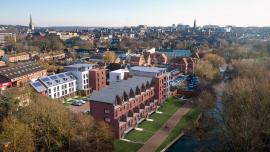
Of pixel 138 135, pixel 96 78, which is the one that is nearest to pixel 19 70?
pixel 96 78

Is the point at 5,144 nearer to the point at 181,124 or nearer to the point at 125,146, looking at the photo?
the point at 125,146

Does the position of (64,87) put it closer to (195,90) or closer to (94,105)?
(94,105)

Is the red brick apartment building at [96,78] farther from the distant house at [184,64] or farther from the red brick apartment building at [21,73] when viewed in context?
the distant house at [184,64]

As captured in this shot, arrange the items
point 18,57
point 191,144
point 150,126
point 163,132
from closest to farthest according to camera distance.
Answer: point 191,144, point 163,132, point 150,126, point 18,57

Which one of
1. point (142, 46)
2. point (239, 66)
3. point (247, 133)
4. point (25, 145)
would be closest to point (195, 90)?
point (239, 66)

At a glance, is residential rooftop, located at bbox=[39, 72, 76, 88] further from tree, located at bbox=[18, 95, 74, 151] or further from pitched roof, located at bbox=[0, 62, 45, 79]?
tree, located at bbox=[18, 95, 74, 151]

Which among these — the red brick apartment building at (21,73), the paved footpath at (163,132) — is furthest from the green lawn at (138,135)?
the red brick apartment building at (21,73)

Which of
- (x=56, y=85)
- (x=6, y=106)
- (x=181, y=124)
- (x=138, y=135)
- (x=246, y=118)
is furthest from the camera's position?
(x=56, y=85)
